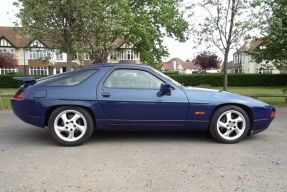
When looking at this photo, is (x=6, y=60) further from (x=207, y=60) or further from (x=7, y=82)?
(x=207, y=60)

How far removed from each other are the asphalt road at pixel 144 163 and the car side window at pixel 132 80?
101 cm

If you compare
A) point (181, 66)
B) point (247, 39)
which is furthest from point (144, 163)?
point (181, 66)

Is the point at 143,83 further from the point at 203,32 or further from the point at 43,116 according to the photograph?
the point at 203,32

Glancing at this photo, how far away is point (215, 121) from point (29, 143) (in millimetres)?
3298

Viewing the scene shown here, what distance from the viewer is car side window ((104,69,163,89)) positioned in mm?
4734

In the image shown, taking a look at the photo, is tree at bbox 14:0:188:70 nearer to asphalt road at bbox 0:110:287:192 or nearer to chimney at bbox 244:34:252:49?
chimney at bbox 244:34:252:49

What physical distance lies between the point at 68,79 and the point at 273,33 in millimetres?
7950

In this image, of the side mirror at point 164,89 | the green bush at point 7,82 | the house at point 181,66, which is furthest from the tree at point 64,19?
the house at point 181,66

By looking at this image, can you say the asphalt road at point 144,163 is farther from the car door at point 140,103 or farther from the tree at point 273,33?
the tree at point 273,33

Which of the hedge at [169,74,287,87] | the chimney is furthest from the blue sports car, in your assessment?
the hedge at [169,74,287,87]

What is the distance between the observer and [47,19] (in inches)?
374

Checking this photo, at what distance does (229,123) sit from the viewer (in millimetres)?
4758

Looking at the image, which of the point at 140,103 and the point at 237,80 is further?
the point at 237,80

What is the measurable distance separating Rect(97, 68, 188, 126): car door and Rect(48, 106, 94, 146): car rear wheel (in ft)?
1.16
